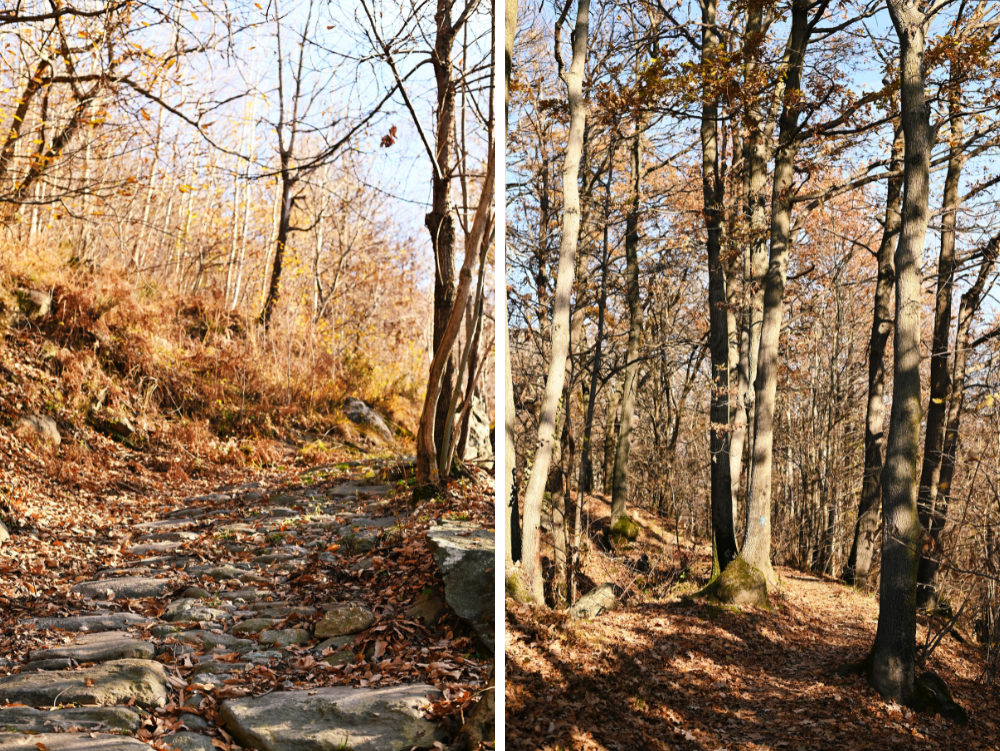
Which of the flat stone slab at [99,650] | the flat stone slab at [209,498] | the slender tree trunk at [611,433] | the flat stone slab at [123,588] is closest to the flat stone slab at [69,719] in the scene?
the flat stone slab at [99,650]

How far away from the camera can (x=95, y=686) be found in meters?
2.02

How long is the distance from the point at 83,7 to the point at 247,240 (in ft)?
8.33

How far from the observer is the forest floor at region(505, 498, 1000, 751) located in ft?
5.78

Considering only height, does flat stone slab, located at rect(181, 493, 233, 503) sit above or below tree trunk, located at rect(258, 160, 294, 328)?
below

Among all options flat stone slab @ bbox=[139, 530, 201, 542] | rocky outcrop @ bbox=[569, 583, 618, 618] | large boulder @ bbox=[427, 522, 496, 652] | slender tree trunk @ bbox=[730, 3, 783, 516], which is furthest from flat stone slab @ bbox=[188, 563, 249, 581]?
slender tree trunk @ bbox=[730, 3, 783, 516]

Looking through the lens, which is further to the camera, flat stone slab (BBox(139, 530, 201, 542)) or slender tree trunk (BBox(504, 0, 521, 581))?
flat stone slab (BBox(139, 530, 201, 542))

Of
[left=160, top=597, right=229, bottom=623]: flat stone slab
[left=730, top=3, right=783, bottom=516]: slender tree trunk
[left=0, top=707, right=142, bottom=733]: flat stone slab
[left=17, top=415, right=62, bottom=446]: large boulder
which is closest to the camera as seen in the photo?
[left=0, top=707, right=142, bottom=733]: flat stone slab

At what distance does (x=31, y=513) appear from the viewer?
4.07 metres

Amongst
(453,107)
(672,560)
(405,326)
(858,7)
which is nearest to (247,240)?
(405,326)

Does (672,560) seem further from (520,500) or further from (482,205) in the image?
(482,205)

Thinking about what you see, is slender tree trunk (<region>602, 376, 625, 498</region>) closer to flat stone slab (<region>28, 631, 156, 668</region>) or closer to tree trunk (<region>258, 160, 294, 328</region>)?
flat stone slab (<region>28, 631, 156, 668</region>)

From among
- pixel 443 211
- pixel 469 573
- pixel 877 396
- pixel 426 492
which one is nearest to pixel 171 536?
pixel 426 492

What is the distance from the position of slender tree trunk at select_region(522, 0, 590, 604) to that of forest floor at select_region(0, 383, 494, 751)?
0.57m

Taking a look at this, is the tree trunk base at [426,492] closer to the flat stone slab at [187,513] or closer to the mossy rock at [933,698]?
the flat stone slab at [187,513]
